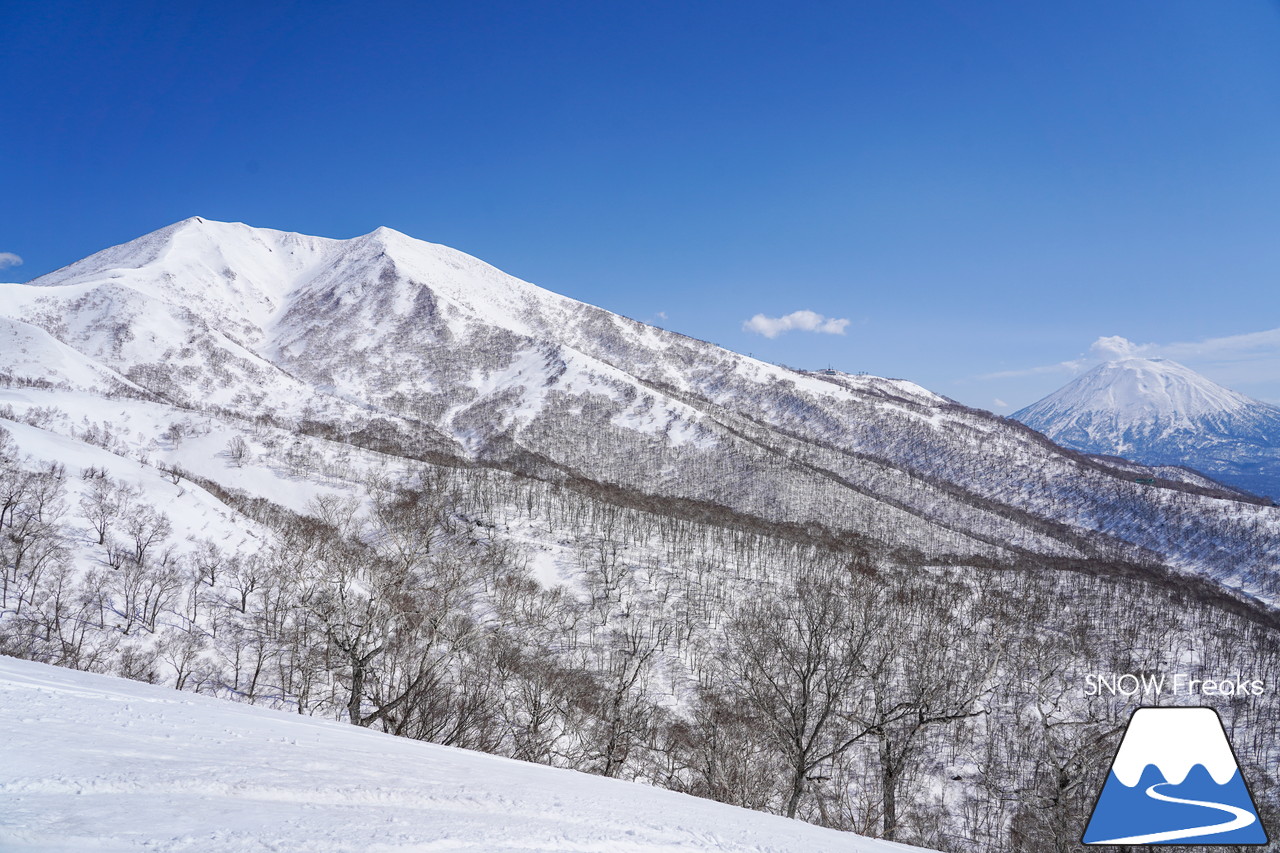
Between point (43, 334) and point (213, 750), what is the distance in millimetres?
197626

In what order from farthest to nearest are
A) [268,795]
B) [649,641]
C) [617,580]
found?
1. [617,580]
2. [649,641]
3. [268,795]

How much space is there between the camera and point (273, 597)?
43719 mm

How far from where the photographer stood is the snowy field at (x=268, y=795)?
382cm

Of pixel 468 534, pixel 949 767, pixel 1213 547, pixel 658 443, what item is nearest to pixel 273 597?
pixel 468 534

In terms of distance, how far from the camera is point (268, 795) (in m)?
4.77

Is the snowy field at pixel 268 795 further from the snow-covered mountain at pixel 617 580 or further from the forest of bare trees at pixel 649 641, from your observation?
the forest of bare trees at pixel 649 641

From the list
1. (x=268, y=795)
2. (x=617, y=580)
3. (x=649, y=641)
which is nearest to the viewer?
(x=268, y=795)

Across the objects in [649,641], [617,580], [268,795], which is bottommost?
[649,641]

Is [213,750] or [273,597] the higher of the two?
[213,750]

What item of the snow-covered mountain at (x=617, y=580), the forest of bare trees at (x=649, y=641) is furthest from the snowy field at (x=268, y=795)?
the forest of bare trees at (x=649, y=641)

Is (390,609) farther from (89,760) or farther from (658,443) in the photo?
(658,443)

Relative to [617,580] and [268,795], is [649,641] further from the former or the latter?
[268,795]

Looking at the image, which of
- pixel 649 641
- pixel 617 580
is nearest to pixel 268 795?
pixel 649 641

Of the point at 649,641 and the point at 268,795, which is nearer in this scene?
the point at 268,795
